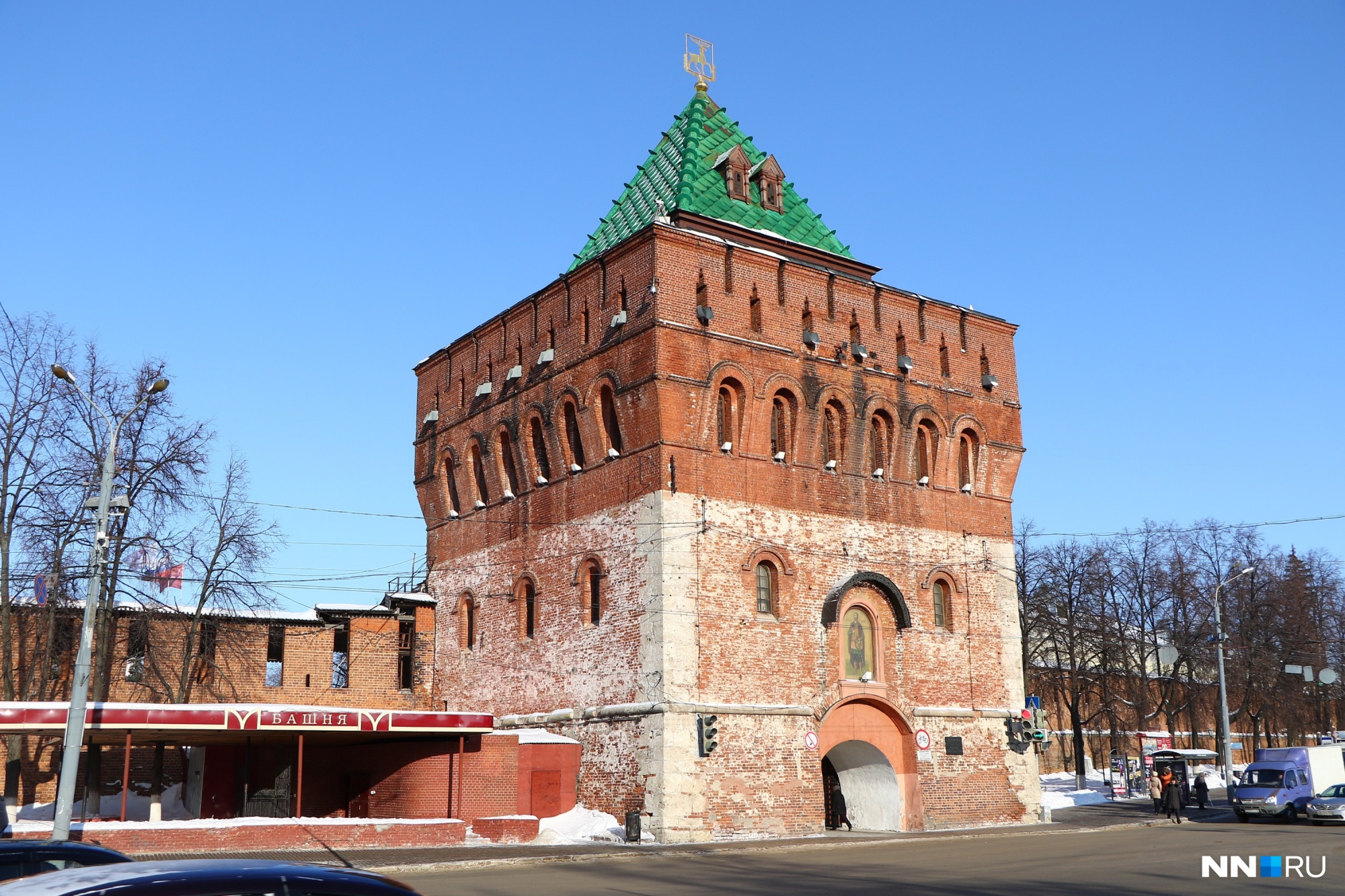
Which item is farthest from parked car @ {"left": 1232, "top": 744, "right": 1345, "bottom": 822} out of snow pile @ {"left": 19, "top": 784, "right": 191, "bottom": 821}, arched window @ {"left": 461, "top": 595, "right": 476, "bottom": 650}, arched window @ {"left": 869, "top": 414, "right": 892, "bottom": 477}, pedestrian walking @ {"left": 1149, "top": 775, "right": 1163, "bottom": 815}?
snow pile @ {"left": 19, "top": 784, "right": 191, "bottom": 821}

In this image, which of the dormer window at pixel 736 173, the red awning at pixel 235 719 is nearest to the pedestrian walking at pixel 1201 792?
the dormer window at pixel 736 173

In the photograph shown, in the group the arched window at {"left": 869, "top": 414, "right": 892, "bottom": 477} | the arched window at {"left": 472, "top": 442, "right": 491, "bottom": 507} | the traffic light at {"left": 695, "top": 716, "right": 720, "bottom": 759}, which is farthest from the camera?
the arched window at {"left": 472, "top": 442, "right": 491, "bottom": 507}

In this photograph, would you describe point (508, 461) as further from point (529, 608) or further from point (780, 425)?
point (780, 425)

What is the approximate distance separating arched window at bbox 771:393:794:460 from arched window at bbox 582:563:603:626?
17.1ft

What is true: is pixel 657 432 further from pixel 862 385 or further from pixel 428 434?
pixel 428 434

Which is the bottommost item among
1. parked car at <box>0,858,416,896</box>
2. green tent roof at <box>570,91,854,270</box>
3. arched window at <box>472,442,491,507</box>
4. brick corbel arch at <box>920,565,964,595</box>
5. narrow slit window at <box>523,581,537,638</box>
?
parked car at <box>0,858,416,896</box>

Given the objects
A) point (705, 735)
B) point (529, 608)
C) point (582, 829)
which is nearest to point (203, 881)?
point (705, 735)

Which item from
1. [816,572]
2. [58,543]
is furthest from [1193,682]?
[58,543]

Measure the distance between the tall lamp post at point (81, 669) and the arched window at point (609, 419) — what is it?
1177 cm

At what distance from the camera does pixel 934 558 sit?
32.4 m

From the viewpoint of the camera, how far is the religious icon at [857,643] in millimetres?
30172

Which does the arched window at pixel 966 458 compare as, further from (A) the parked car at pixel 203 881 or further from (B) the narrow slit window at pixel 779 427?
(A) the parked car at pixel 203 881

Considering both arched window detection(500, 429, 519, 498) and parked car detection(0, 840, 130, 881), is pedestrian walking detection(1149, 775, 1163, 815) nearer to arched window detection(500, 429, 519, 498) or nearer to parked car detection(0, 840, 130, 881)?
arched window detection(500, 429, 519, 498)

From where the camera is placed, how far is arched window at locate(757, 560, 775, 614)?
29219 mm
